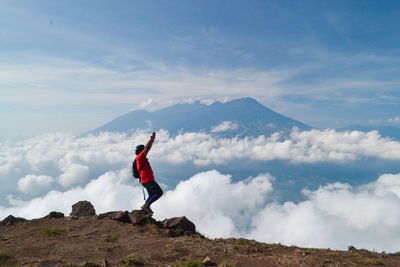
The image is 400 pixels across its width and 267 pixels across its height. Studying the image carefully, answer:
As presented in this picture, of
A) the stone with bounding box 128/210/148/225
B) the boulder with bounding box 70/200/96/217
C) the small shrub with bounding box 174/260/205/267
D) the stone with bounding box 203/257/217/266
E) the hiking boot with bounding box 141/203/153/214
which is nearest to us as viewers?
the small shrub with bounding box 174/260/205/267

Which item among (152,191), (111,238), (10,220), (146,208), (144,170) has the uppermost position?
(144,170)

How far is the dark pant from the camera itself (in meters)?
9.66

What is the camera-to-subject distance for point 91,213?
1227 centimetres

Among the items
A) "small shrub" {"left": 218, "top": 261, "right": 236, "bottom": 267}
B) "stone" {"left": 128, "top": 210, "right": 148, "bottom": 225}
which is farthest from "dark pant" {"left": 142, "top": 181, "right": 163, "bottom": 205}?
"small shrub" {"left": 218, "top": 261, "right": 236, "bottom": 267}

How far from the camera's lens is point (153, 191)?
31.9ft

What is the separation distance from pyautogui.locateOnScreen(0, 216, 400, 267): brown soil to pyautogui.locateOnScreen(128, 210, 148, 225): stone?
0.33 metres

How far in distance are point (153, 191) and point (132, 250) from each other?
9.38ft

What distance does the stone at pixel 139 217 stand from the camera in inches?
387

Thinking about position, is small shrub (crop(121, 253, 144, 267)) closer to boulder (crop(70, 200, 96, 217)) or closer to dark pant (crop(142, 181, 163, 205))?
dark pant (crop(142, 181, 163, 205))

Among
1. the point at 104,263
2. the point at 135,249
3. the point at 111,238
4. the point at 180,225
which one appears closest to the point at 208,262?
the point at 135,249

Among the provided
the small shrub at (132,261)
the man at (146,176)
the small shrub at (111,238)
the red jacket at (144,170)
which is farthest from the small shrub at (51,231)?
the small shrub at (132,261)

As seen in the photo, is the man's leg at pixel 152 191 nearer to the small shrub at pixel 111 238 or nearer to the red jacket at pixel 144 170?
the red jacket at pixel 144 170

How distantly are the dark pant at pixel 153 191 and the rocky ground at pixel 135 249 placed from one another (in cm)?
99

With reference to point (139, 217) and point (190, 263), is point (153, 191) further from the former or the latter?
point (190, 263)
